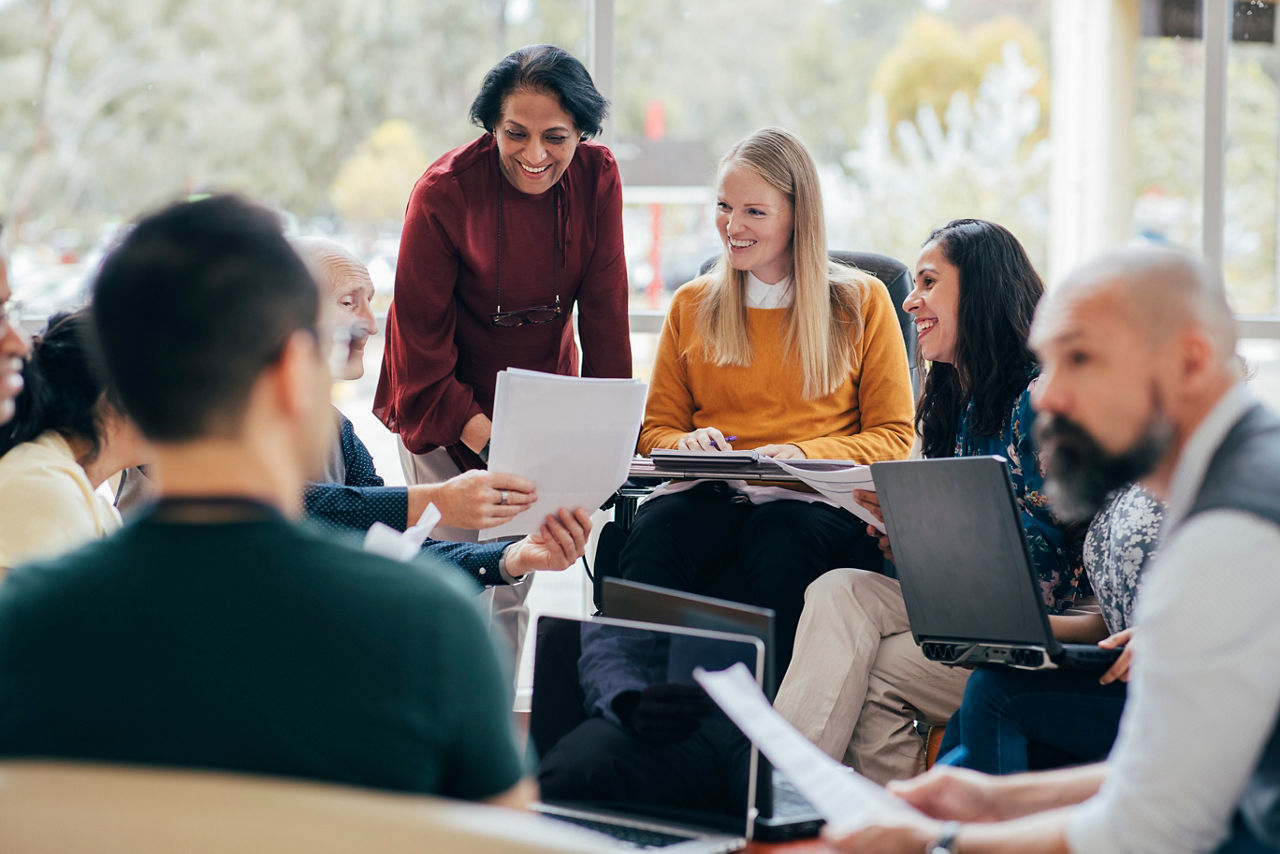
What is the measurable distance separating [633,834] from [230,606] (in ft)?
2.77

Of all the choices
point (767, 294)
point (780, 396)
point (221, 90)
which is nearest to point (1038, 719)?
point (780, 396)

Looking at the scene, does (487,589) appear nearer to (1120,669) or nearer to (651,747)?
(651,747)

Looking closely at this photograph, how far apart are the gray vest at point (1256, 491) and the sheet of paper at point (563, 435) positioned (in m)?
1.11

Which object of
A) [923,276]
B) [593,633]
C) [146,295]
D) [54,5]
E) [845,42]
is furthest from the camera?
[845,42]

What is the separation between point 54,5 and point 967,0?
10.2ft

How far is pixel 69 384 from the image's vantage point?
1.94 meters

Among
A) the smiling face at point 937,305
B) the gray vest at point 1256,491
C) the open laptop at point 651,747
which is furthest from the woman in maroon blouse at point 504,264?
the gray vest at point 1256,491

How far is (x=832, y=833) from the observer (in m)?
1.23

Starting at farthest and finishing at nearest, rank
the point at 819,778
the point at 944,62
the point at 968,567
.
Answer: the point at 944,62 < the point at 968,567 < the point at 819,778

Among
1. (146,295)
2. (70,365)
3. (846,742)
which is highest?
(146,295)

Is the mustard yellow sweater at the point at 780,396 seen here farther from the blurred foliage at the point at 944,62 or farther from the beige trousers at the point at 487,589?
the blurred foliage at the point at 944,62

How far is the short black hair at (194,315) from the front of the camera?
897 mm

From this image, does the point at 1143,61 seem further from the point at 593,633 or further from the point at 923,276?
the point at 593,633

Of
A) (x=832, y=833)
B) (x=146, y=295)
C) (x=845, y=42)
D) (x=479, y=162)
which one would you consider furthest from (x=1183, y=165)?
(x=146, y=295)
